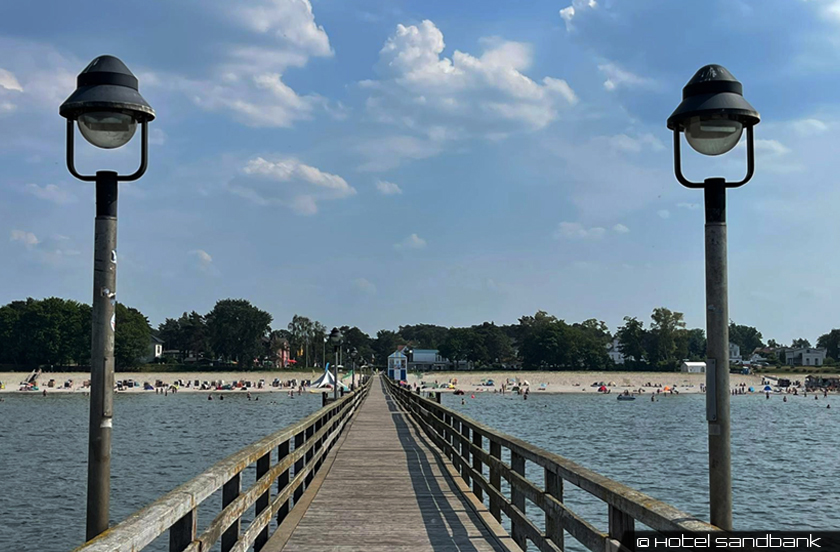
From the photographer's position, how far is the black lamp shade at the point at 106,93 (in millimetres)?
4953

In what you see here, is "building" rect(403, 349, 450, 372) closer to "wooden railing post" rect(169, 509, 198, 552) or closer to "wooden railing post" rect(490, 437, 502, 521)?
"wooden railing post" rect(490, 437, 502, 521)

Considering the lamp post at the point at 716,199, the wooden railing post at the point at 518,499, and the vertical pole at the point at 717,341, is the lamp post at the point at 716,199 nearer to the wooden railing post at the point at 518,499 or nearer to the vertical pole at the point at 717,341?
the vertical pole at the point at 717,341

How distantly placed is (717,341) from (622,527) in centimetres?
123

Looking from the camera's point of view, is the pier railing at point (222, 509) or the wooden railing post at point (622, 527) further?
the wooden railing post at point (622, 527)

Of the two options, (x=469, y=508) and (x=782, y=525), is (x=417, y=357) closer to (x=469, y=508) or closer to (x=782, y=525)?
(x=782, y=525)

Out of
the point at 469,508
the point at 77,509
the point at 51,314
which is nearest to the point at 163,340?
the point at 51,314

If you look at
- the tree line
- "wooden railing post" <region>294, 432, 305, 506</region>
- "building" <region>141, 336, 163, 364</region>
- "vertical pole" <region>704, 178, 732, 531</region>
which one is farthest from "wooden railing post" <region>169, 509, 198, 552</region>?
"building" <region>141, 336, 163, 364</region>

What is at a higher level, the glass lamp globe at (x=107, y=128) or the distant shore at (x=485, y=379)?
→ the glass lamp globe at (x=107, y=128)

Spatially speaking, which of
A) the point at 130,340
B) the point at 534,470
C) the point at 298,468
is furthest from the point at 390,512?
the point at 130,340

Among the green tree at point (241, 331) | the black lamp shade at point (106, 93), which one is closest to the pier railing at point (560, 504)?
the black lamp shade at point (106, 93)

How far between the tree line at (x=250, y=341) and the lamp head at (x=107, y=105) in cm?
12783

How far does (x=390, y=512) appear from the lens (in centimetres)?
998

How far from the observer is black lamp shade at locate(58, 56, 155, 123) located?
16.3 ft

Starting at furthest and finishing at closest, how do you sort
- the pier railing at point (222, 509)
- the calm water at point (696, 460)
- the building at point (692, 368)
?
the building at point (692, 368), the calm water at point (696, 460), the pier railing at point (222, 509)
